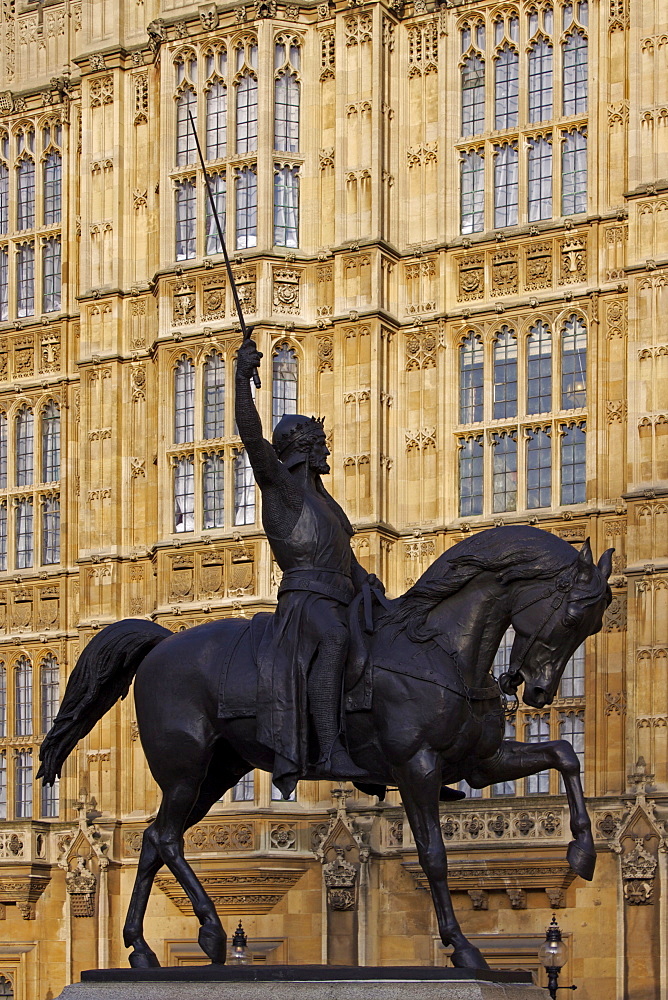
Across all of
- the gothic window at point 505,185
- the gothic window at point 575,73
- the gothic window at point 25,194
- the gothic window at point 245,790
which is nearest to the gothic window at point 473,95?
the gothic window at point 505,185

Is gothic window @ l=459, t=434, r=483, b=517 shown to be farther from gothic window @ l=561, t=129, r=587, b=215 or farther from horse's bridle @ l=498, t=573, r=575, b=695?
horse's bridle @ l=498, t=573, r=575, b=695

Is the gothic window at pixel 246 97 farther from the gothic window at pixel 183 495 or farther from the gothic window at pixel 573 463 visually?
the gothic window at pixel 573 463

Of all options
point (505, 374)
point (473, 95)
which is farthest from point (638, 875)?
point (473, 95)

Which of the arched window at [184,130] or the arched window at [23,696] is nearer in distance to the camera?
the arched window at [184,130]

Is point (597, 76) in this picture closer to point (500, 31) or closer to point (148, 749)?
point (500, 31)

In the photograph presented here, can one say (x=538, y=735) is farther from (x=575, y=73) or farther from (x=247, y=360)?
(x=247, y=360)

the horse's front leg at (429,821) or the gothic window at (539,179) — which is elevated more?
the gothic window at (539,179)

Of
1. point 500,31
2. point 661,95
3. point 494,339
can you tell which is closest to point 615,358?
point 494,339

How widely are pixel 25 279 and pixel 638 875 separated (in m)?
16.3

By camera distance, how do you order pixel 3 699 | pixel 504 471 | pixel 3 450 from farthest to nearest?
pixel 3 450 → pixel 3 699 → pixel 504 471

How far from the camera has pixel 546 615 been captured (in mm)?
11641

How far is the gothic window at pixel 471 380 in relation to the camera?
30.1 metres

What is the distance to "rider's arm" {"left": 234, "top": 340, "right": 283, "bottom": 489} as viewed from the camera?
12.4 m

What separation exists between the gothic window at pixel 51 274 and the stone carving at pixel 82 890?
10.4 meters
